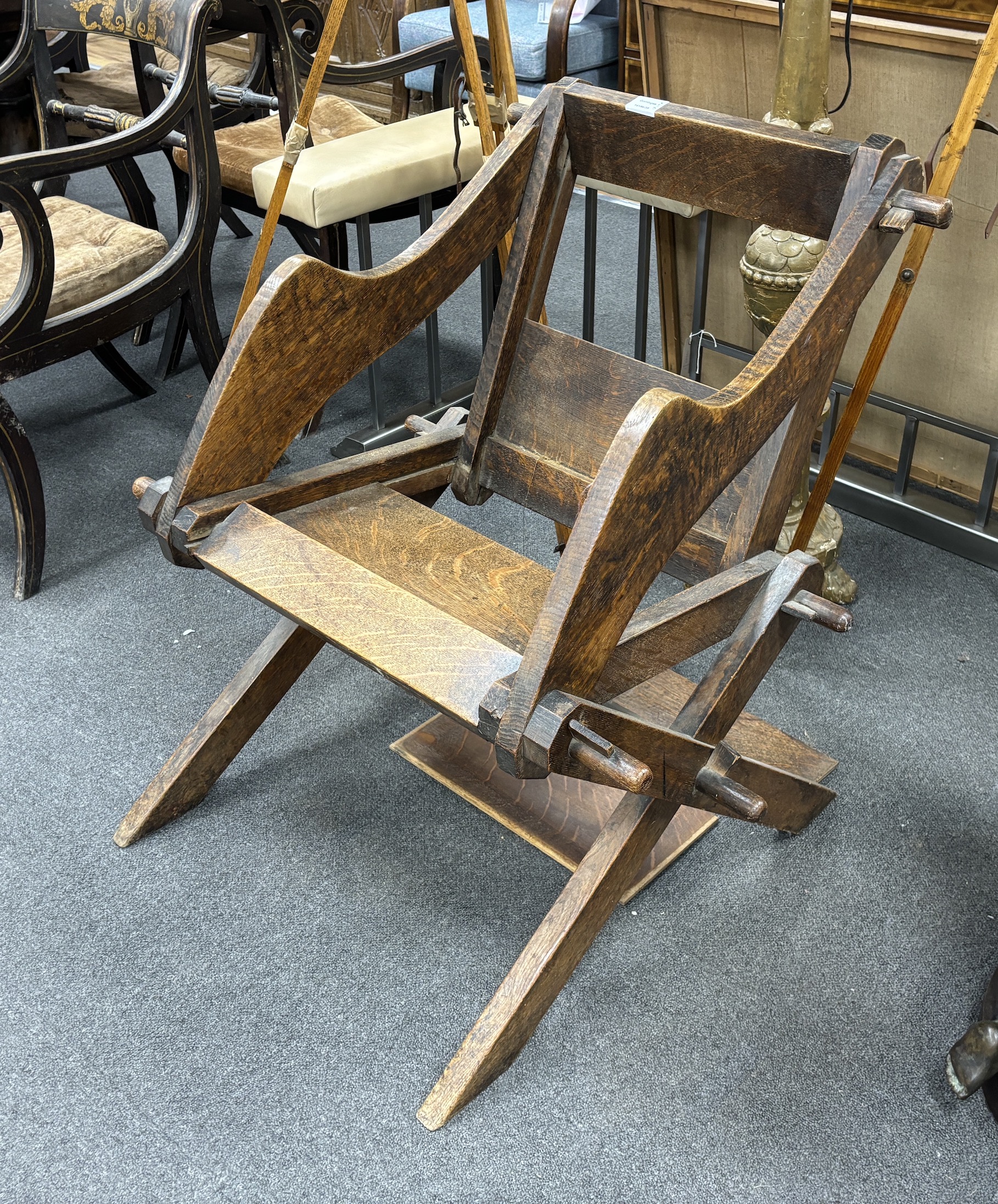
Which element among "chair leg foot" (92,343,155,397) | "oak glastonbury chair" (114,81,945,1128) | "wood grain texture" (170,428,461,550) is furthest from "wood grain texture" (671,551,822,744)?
"chair leg foot" (92,343,155,397)

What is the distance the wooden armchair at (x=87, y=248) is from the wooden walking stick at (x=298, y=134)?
5.5 inches

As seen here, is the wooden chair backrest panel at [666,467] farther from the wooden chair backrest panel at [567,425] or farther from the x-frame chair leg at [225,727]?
the x-frame chair leg at [225,727]

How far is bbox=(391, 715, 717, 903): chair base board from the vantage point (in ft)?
5.35

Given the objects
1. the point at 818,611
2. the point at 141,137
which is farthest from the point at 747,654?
the point at 141,137

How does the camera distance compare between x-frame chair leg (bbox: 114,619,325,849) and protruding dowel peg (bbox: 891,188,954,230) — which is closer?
protruding dowel peg (bbox: 891,188,954,230)

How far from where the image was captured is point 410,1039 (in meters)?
1.44

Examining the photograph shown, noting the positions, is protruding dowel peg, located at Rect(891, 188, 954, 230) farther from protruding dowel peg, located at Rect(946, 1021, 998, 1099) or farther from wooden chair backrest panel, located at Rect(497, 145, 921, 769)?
protruding dowel peg, located at Rect(946, 1021, 998, 1099)

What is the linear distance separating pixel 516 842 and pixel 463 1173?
0.50 metres

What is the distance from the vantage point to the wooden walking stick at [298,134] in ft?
6.15

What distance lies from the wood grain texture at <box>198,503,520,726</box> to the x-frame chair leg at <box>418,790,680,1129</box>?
0.28 metres

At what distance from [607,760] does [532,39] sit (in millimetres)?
3391

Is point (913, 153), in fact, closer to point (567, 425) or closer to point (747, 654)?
point (567, 425)

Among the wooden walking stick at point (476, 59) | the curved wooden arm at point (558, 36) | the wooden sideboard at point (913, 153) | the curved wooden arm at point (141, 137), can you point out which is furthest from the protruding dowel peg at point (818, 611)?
the curved wooden arm at point (141, 137)

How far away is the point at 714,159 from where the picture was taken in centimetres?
142
